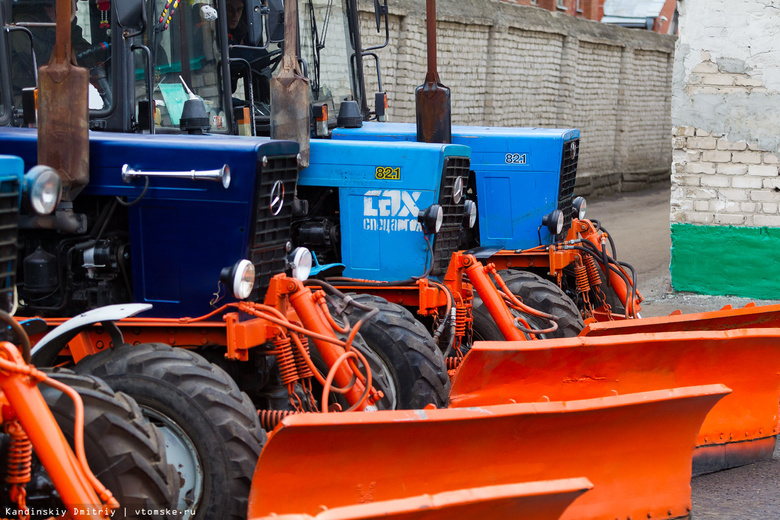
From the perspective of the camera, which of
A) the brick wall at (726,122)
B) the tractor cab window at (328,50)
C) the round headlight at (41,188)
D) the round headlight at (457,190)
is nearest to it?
the round headlight at (41,188)

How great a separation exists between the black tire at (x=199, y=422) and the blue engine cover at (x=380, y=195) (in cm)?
218

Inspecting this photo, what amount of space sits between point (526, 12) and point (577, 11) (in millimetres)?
8173

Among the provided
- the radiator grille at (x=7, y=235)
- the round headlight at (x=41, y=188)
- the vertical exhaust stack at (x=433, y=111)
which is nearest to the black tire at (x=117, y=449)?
the radiator grille at (x=7, y=235)

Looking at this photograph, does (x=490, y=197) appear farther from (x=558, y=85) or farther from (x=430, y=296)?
(x=558, y=85)

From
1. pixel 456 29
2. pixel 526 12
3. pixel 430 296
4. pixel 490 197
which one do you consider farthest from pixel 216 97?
pixel 526 12

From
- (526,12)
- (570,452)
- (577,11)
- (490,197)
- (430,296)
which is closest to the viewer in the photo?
(570,452)

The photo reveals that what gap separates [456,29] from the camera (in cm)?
1435

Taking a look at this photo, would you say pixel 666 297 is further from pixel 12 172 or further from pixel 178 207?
pixel 12 172

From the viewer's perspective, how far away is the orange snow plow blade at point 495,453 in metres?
3.33

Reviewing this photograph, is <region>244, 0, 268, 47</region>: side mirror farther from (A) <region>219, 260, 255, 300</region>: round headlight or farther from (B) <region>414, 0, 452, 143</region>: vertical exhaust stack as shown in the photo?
(A) <region>219, 260, 255, 300</region>: round headlight

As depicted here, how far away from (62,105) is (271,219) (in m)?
1.00

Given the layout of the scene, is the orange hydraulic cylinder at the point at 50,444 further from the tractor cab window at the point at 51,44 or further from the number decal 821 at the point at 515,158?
the number decal 821 at the point at 515,158

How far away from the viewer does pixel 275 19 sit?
5.66 metres

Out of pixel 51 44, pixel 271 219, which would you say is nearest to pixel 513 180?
pixel 271 219
